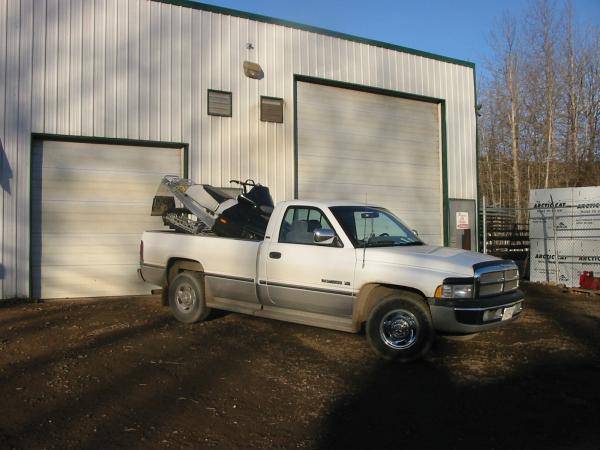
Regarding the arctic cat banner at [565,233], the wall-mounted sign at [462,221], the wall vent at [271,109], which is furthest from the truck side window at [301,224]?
the wall-mounted sign at [462,221]

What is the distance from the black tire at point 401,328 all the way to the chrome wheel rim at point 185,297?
309 centimetres

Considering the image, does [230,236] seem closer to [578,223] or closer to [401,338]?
[401,338]

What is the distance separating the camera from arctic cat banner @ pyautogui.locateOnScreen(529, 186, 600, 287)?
527 inches

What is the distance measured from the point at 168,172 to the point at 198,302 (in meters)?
4.65

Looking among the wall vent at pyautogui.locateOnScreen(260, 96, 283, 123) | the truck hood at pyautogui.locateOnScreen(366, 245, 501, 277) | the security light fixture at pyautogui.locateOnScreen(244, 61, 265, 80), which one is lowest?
the truck hood at pyautogui.locateOnScreen(366, 245, 501, 277)

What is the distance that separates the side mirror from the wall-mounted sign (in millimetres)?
10245

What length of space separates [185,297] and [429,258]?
399cm

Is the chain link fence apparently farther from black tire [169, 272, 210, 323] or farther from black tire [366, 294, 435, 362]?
black tire [169, 272, 210, 323]

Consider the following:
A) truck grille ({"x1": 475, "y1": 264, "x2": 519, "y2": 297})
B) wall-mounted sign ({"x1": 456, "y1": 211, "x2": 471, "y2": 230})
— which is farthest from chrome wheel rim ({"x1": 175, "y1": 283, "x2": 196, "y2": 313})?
wall-mounted sign ({"x1": 456, "y1": 211, "x2": 471, "y2": 230})

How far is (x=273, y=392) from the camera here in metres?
5.57

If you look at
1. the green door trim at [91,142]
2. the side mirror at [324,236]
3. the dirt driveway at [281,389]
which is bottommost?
the dirt driveway at [281,389]

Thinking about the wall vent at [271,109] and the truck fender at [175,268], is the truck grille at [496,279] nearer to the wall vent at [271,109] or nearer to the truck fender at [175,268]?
the truck fender at [175,268]

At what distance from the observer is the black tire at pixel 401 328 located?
644 centimetres

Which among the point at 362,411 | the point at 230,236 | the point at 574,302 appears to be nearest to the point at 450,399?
the point at 362,411
